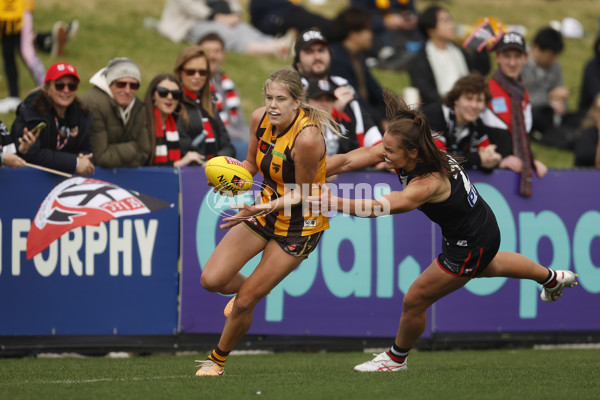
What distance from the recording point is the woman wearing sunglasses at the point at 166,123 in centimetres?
885

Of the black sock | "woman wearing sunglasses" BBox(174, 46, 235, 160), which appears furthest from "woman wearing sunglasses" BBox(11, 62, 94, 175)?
the black sock

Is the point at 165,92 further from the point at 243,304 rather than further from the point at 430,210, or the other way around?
the point at 430,210

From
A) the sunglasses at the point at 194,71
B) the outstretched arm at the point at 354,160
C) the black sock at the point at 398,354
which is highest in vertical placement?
the sunglasses at the point at 194,71

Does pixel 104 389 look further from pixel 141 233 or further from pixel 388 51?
pixel 388 51

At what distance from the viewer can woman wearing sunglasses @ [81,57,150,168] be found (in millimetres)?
8609

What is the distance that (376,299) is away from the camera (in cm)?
895

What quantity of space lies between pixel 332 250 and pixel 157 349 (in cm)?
191

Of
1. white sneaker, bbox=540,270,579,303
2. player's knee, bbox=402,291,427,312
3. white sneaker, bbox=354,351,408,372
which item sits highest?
white sneaker, bbox=540,270,579,303

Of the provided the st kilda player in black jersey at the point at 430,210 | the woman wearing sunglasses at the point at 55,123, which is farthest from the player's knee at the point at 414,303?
the woman wearing sunglasses at the point at 55,123

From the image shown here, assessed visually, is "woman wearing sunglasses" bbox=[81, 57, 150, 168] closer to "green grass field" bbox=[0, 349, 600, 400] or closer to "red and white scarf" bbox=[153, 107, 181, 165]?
"red and white scarf" bbox=[153, 107, 181, 165]

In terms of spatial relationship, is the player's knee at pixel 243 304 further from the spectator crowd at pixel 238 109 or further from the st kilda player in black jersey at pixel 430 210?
the spectator crowd at pixel 238 109

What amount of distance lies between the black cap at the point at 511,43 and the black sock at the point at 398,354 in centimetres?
403

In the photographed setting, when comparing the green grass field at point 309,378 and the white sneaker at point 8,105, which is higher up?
the white sneaker at point 8,105

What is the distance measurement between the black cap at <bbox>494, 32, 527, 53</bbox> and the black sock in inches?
159
